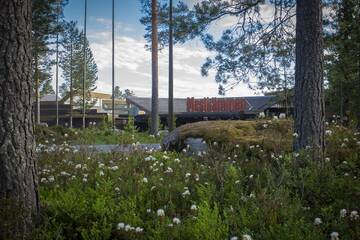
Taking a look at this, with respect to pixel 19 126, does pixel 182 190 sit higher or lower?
lower

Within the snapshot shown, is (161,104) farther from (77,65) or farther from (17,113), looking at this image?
(17,113)

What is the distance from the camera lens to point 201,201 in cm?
504

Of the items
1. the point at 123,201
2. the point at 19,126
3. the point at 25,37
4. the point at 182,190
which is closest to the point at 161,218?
the point at 123,201

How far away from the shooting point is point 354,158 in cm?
658

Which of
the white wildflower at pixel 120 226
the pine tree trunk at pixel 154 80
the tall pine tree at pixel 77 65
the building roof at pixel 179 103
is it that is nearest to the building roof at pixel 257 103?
the building roof at pixel 179 103

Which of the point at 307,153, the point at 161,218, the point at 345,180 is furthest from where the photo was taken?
the point at 307,153

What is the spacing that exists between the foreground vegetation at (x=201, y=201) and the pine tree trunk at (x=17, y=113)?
41 centimetres

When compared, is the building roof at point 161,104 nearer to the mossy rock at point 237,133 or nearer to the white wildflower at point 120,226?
the mossy rock at point 237,133

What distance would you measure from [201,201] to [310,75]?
337 centimetres

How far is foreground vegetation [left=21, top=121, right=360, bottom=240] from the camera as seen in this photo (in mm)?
3959

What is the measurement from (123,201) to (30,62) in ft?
6.23

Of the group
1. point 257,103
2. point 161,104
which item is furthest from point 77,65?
point 257,103

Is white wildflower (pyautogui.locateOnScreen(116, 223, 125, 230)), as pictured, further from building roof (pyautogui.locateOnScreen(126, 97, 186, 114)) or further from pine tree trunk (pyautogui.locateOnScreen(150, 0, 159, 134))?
building roof (pyautogui.locateOnScreen(126, 97, 186, 114))

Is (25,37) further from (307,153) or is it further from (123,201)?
(307,153)
